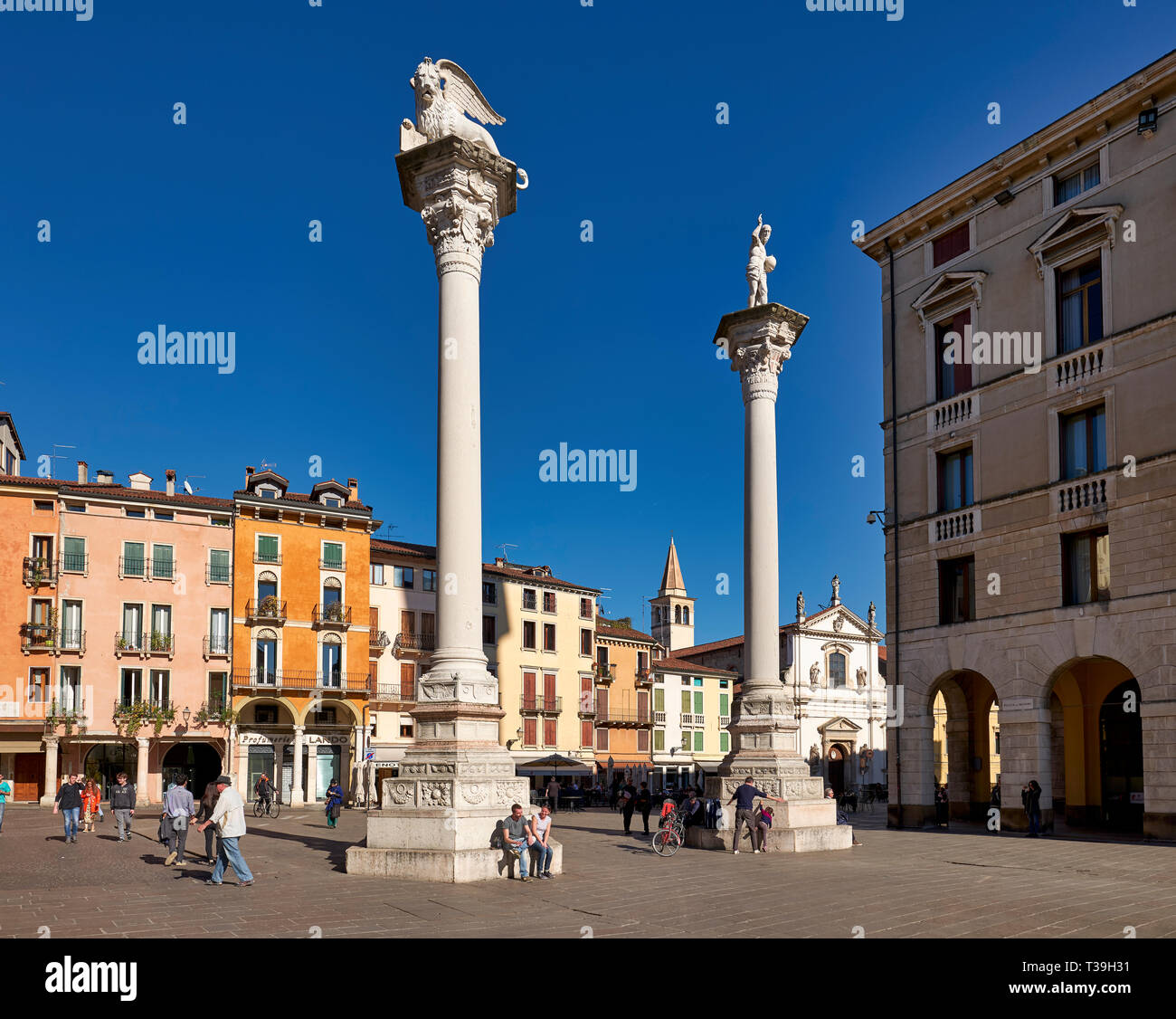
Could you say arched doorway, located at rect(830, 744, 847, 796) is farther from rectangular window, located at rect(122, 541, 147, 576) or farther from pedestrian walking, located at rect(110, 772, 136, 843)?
pedestrian walking, located at rect(110, 772, 136, 843)

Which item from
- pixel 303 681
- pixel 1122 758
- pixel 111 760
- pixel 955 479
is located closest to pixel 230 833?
pixel 955 479

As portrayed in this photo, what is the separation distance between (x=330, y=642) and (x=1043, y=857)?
4065cm

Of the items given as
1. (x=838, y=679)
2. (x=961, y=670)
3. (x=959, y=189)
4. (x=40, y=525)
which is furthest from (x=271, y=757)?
(x=838, y=679)

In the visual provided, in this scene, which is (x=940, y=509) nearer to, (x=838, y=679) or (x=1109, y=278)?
(x=1109, y=278)

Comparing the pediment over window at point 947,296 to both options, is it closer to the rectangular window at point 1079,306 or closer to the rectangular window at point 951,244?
the rectangular window at point 951,244

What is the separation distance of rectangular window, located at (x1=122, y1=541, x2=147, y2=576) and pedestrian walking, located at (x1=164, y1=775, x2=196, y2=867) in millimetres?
34339

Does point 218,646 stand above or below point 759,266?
below

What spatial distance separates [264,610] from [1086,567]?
38.8 meters

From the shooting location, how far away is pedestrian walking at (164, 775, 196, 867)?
64.7ft

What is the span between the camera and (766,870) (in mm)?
18312

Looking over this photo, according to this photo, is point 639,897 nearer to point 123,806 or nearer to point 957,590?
point 123,806

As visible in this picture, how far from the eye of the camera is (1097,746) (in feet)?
101

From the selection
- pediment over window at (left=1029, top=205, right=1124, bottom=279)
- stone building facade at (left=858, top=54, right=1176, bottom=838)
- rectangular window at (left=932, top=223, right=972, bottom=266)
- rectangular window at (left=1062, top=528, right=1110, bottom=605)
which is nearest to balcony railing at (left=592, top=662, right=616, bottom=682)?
stone building facade at (left=858, top=54, right=1176, bottom=838)

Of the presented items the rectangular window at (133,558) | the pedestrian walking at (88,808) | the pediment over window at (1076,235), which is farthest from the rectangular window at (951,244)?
the rectangular window at (133,558)
